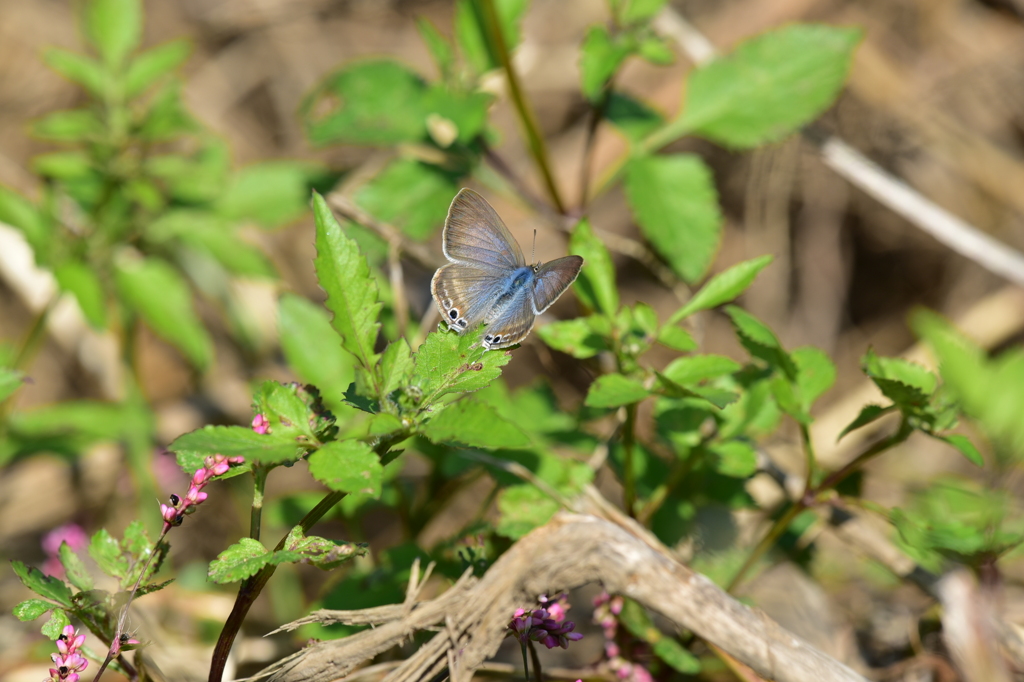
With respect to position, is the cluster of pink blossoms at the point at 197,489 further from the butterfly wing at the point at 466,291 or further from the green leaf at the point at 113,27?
the green leaf at the point at 113,27

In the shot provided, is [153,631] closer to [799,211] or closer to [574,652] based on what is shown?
[574,652]

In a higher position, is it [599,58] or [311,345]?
[599,58]

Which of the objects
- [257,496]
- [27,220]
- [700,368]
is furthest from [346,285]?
[27,220]

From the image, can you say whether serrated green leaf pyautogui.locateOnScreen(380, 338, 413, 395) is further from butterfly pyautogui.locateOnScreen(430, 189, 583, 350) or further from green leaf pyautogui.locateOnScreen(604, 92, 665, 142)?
green leaf pyautogui.locateOnScreen(604, 92, 665, 142)

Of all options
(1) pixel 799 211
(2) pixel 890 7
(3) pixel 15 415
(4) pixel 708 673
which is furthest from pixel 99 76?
(2) pixel 890 7

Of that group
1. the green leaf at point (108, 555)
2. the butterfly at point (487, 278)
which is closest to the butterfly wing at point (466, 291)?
the butterfly at point (487, 278)

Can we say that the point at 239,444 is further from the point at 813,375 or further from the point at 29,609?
the point at 813,375

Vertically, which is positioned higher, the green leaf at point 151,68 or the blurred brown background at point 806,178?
the green leaf at point 151,68
